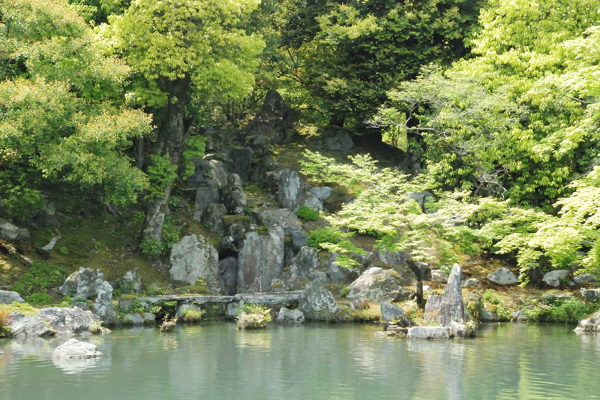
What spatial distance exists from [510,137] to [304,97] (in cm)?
1506

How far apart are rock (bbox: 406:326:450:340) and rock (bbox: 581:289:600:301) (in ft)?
28.1

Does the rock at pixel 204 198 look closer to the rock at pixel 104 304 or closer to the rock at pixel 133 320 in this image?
the rock at pixel 133 320

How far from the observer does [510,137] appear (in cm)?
2919

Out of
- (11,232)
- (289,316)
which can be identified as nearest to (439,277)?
(289,316)

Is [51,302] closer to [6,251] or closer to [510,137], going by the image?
[6,251]

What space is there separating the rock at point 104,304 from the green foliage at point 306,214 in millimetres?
12912

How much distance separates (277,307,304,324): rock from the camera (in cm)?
2358

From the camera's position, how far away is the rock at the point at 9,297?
20656 millimetres

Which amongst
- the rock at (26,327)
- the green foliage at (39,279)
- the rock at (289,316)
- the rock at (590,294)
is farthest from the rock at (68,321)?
the rock at (590,294)

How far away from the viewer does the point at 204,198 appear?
1234 inches

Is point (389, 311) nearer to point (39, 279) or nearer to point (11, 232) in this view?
point (39, 279)

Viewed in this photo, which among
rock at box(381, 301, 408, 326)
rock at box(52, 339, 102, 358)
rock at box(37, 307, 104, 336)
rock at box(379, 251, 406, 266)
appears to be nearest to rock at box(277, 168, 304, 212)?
rock at box(379, 251, 406, 266)

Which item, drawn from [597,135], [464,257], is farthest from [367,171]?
[597,135]

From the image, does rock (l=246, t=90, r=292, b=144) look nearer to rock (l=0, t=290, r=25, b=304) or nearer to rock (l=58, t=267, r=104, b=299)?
rock (l=58, t=267, r=104, b=299)
